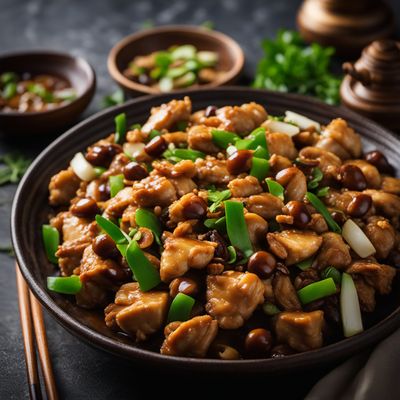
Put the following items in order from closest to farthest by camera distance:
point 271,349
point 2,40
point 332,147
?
point 271,349 → point 332,147 → point 2,40

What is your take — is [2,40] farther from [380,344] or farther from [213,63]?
[380,344]

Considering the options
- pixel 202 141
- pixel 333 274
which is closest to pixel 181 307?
pixel 333 274

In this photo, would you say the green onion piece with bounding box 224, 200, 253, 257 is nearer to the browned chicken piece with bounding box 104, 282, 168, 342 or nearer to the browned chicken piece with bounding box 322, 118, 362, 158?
the browned chicken piece with bounding box 104, 282, 168, 342

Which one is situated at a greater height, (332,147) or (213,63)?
(332,147)

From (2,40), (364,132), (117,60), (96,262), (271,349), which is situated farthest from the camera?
(2,40)

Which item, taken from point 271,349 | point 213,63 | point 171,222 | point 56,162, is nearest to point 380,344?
point 271,349

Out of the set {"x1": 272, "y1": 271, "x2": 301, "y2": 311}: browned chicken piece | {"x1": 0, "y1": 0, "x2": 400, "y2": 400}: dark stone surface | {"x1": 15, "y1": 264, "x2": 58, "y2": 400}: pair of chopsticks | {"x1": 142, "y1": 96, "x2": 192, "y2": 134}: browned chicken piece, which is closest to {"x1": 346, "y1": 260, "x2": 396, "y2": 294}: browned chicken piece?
{"x1": 272, "y1": 271, "x2": 301, "y2": 311}: browned chicken piece

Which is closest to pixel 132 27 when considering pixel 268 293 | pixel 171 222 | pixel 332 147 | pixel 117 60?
pixel 117 60

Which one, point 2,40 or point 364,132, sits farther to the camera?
point 2,40
